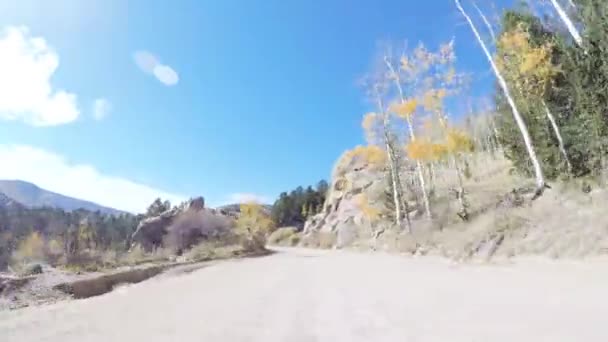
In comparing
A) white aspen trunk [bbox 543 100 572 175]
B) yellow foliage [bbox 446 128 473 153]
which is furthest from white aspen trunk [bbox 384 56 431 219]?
white aspen trunk [bbox 543 100 572 175]

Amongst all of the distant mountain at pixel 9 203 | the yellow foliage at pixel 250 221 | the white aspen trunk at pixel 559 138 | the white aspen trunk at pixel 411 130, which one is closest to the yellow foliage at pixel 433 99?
the white aspen trunk at pixel 411 130

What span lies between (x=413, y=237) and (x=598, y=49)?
35.4 ft

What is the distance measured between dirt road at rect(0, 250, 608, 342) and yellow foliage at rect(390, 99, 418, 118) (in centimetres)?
1268

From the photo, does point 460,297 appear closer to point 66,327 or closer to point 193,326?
point 193,326

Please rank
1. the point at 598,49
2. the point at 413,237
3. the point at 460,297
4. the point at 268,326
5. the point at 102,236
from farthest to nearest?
the point at 102,236, the point at 413,237, the point at 598,49, the point at 460,297, the point at 268,326

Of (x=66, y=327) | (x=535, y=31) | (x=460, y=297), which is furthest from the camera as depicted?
(x=535, y=31)

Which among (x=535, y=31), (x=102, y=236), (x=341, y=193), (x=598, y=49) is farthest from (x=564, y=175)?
(x=102, y=236)

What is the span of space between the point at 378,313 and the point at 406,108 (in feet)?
55.5

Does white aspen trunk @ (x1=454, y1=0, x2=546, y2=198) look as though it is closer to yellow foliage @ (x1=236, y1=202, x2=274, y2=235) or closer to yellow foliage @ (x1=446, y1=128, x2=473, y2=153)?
yellow foliage @ (x1=446, y1=128, x2=473, y2=153)

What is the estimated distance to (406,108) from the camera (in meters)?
21.2

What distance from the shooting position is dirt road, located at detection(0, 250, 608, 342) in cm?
443

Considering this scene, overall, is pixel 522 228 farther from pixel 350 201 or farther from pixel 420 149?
pixel 350 201

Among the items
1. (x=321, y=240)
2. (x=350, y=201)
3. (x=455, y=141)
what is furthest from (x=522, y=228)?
(x=350, y=201)

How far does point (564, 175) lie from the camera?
15.5 metres
